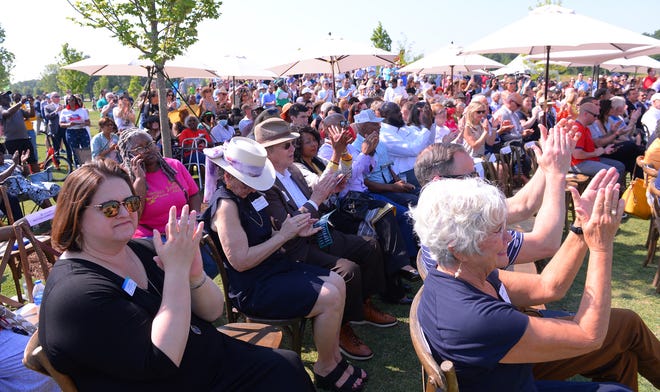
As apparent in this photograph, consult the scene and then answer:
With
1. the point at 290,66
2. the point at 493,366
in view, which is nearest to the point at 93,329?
the point at 493,366

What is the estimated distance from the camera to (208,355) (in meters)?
2.04

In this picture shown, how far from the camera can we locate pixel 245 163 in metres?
3.02

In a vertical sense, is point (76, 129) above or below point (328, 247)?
above

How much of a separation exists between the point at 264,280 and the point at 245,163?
73 cm

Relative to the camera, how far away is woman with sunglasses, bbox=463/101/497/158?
6.82 meters

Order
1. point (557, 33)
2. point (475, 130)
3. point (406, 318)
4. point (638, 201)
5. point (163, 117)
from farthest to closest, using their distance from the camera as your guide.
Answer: point (163, 117) → point (475, 130) → point (557, 33) → point (638, 201) → point (406, 318)

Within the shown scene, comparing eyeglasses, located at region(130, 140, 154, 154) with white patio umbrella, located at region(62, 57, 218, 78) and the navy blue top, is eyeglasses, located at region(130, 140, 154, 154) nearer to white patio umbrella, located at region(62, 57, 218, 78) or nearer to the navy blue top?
the navy blue top

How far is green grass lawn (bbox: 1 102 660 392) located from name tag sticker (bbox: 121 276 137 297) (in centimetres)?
177

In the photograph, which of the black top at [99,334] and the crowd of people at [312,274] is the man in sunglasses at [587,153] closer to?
the crowd of people at [312,274]

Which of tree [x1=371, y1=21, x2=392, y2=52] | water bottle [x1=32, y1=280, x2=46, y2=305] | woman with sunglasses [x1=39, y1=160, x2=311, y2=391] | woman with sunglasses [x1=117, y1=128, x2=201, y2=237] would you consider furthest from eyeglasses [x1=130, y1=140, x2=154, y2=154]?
tree [x1=371, y1=21, x2=392, y2=52]

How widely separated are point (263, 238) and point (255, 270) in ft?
0.66

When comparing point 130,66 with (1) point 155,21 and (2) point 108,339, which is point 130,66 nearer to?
(1) point 155,21

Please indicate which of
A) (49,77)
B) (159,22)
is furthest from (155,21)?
(49,77)

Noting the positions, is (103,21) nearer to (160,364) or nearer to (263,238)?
(263,238)
